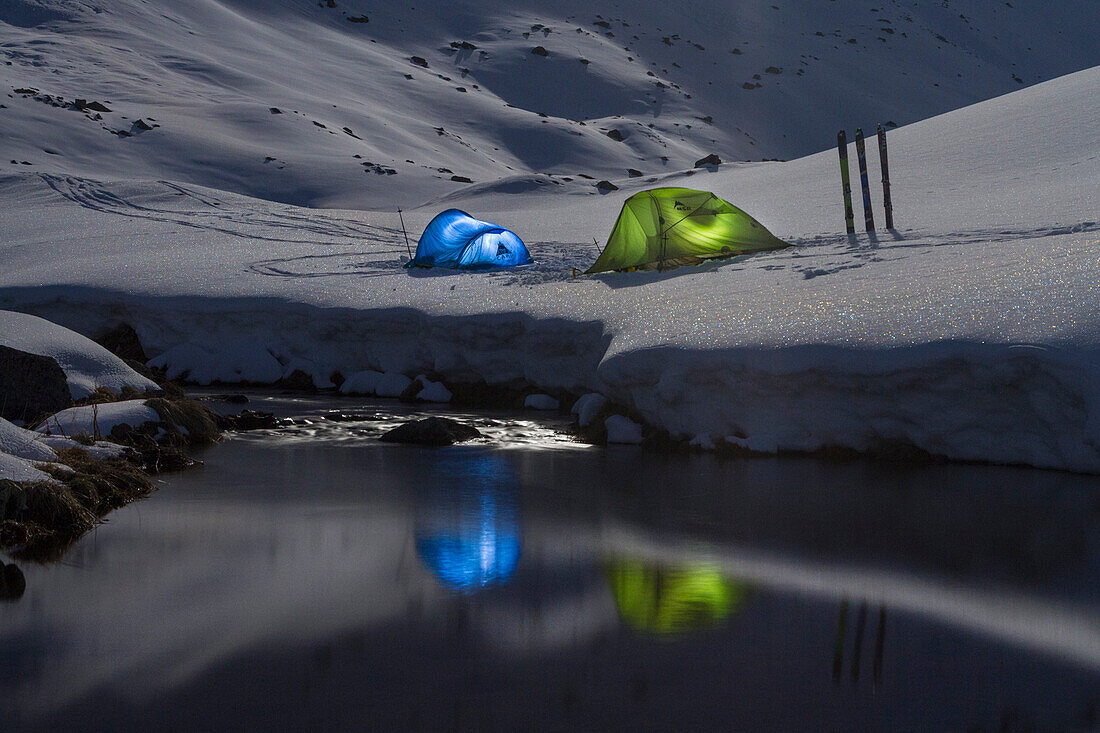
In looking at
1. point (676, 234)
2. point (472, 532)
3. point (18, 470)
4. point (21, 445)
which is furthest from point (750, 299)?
point (18, 470)

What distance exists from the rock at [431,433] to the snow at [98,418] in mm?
2260

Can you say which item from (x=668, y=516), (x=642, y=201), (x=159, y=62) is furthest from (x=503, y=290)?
(x=159, y=62)

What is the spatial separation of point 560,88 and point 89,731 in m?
66.6

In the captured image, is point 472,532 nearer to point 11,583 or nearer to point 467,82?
point 11,583

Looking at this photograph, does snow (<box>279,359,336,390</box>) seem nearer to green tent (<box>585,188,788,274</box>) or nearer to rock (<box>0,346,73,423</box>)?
green tent (<box>585,188,788,274</box>)

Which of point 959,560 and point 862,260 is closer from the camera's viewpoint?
point 959,560

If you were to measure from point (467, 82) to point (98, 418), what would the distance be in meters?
58.9

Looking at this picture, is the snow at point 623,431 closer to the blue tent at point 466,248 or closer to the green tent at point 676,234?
the green tent at point 676,234

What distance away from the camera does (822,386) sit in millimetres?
8859

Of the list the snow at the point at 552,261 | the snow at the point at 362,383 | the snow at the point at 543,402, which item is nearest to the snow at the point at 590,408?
the snow at the point at 552,261

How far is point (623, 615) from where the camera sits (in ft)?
17.4

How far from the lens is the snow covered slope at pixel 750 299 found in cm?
834

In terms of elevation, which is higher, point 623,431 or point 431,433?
point 431,433

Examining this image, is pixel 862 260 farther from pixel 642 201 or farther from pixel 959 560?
pixel 959 560
